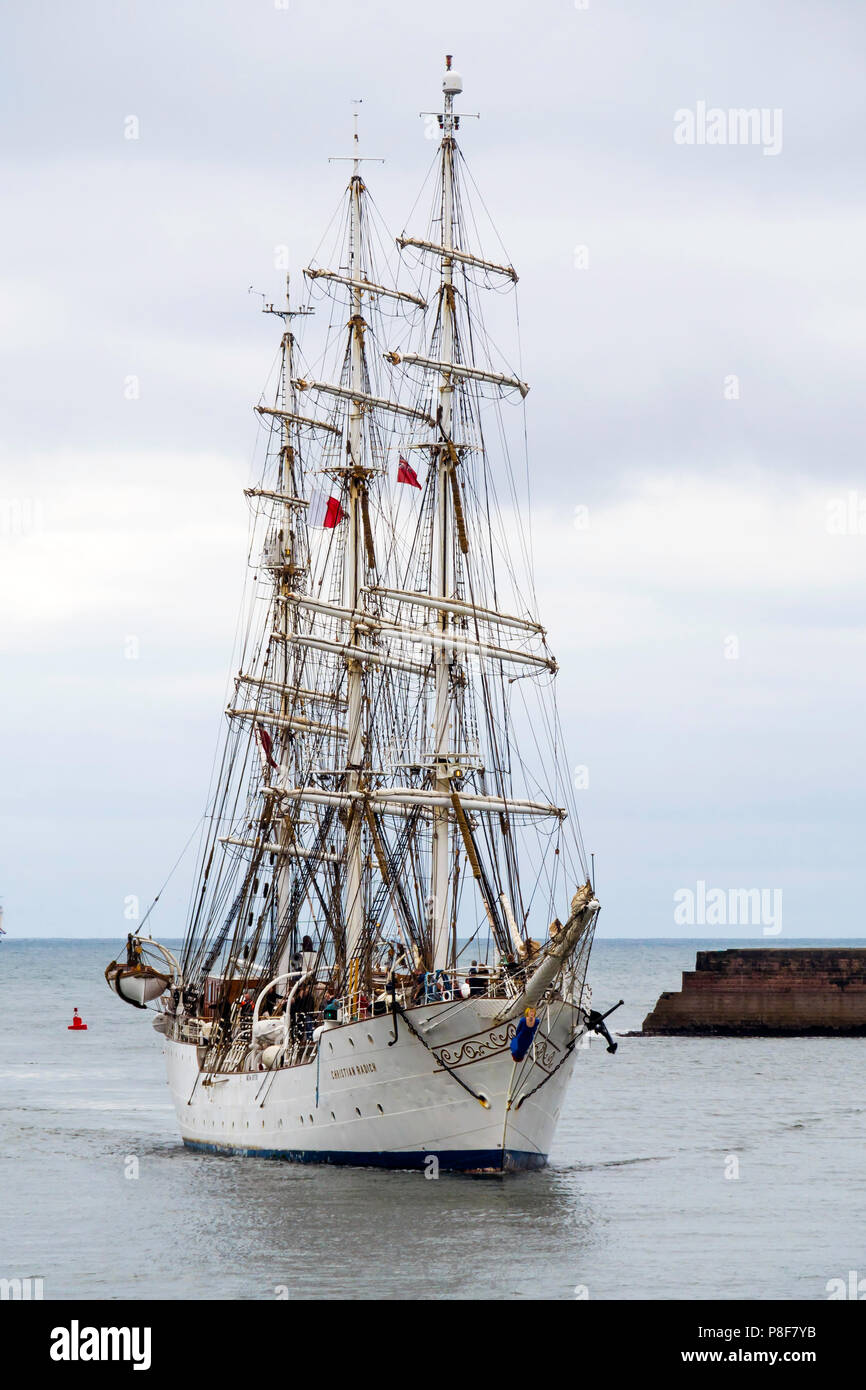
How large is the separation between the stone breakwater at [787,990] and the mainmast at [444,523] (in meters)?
55.3

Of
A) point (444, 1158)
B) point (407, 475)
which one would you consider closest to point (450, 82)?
point (407, 475)

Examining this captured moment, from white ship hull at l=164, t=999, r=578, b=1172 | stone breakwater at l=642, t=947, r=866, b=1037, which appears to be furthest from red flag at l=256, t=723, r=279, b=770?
stone breakwater at l=642, t=947, r=866, b=1037

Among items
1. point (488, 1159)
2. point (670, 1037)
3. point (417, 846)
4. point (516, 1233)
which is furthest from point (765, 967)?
point (516, 1233)

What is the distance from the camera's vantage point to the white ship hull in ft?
181

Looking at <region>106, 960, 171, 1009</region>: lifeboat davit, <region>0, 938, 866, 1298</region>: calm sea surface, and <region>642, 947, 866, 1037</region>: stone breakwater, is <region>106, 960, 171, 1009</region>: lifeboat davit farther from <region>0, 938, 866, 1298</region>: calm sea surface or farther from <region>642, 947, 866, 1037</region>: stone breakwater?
<region>642, 947, 866, 1037</region>: stone breakwater

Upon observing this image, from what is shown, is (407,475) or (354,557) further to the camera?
(354,557)

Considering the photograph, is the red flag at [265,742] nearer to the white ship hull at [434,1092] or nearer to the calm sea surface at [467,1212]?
the calm sea surface at [467,1212]

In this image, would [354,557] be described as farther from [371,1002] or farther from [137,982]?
[371,1002]

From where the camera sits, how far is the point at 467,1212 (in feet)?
166

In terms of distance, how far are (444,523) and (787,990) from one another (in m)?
59.7

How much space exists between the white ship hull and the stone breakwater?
58.5 meters

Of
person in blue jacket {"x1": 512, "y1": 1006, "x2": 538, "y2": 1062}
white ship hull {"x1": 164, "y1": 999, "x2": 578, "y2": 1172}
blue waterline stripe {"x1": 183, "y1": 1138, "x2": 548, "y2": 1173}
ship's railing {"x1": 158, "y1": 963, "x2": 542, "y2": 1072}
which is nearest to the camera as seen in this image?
person in blue jacket {"x1": 512, "y1": 1006, "x2": 538, "y2": 1062}

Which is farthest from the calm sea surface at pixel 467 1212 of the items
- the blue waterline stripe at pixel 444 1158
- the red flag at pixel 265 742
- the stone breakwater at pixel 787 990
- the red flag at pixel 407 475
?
the stone breakwater at pixel 787 990

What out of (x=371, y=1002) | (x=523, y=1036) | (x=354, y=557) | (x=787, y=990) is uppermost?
(x=354, y=557)
